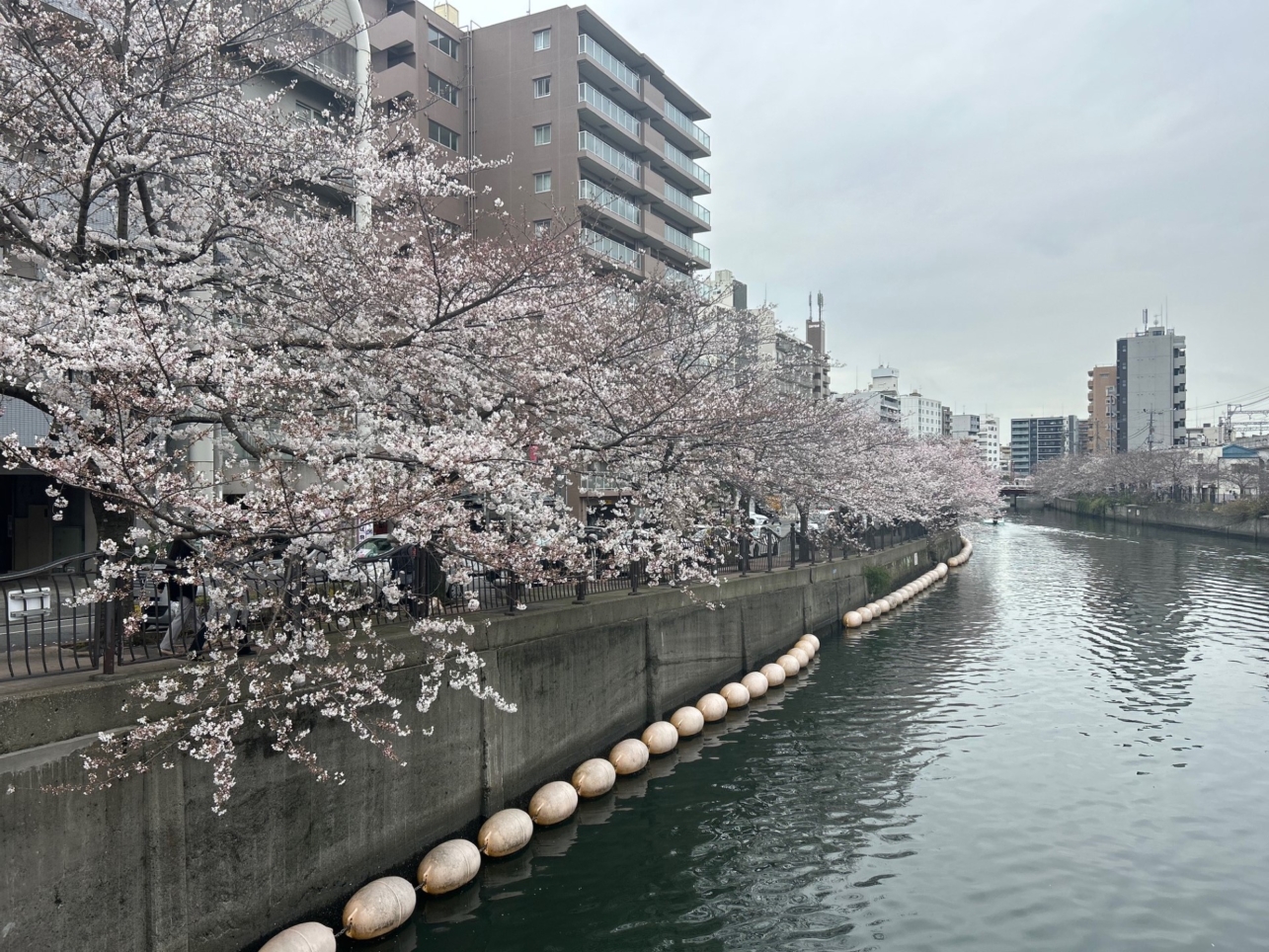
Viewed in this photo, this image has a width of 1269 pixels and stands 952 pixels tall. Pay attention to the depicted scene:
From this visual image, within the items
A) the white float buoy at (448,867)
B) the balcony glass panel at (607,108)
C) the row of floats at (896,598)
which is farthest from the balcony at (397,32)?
the white float buoy at (448,867)

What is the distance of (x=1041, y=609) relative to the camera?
3048 centimetres

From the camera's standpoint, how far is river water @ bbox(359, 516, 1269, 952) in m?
9.21

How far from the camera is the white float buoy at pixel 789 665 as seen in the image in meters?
20.3

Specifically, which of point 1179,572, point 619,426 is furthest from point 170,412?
point 1179,572

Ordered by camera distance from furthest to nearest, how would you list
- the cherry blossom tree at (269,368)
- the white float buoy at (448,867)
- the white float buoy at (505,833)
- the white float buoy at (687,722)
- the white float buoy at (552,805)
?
the white float buoy at (687,722), the white float buoy at (552,805), the white float buoy at (505,833), the white float buoy at (448,867), the cherry blossom tree at (269,368)

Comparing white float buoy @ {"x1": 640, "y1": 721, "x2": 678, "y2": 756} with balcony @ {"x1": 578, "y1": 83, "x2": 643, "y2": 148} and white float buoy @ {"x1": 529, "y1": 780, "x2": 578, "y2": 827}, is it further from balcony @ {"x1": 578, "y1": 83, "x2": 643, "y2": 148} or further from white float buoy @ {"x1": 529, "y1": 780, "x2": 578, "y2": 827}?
balcony @ {"x1": 578, "y1": 83, "x2": 643, "y2": 148}

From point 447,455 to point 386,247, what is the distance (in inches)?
235

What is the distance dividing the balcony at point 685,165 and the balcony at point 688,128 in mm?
1009

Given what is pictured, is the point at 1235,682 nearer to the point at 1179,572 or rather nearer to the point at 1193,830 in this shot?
the point at 1193,830

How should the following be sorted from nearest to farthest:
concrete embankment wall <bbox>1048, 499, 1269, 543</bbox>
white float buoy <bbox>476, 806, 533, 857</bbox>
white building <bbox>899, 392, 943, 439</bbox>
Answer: white float buoy <bbox>476, 806, 533, 857</bbox> < concrete embankment wall <bbox>1048, 499, 1269, 543</bbox> < white building <bbox>899, 392, 943, 439</bbox>

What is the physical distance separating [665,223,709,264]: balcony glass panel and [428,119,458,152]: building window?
13.2 meters

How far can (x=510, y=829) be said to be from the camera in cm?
1053

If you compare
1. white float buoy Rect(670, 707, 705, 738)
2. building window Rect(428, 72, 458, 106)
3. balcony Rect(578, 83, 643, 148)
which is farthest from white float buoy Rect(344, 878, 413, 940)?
building window Rect(428, 72, 458, 106)

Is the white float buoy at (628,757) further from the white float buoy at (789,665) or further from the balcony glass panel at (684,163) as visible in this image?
the balcony glass panel at (684,163)
